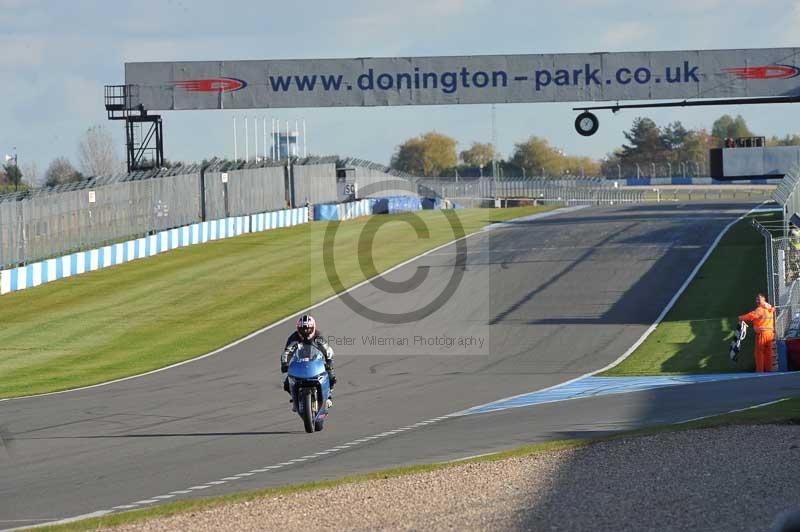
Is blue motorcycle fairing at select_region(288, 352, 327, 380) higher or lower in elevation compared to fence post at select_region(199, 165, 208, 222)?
lower

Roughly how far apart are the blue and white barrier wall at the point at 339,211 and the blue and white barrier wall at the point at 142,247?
1146 mm

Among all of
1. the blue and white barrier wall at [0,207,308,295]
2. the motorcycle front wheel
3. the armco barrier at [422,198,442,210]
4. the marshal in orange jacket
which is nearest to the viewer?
the motorcycle front wheel

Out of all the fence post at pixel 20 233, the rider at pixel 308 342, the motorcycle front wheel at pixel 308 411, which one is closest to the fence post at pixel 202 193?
the fence post at pixel 20 233

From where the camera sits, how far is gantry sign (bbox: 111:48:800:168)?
131 feet

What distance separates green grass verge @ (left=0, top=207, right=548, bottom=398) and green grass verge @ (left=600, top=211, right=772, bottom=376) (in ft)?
33.8

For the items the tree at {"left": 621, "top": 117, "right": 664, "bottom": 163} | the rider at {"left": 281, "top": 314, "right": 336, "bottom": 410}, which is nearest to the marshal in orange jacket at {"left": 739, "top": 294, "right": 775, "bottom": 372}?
the rider at {"left": 281, "top": 314, "right": 336, "bottom": 410}

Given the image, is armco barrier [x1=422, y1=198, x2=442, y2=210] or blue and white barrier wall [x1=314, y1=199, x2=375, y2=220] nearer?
blue and white barrier wall [x1=314, y1=199, x2=375, y2=220]

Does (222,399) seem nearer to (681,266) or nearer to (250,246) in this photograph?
(681,266)

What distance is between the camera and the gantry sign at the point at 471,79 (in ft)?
131

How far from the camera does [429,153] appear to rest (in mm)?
192750

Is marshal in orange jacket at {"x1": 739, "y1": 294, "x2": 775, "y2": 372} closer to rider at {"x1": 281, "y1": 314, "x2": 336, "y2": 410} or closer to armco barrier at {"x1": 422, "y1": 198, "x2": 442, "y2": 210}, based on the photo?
rider at {"x1": 281, "y1": 314, "x2": 336, "y2": 410}

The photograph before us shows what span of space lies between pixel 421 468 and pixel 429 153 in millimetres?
182054

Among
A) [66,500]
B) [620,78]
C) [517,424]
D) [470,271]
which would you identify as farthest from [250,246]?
[66,500]

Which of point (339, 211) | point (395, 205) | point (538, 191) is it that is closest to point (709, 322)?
point (339, 211)
